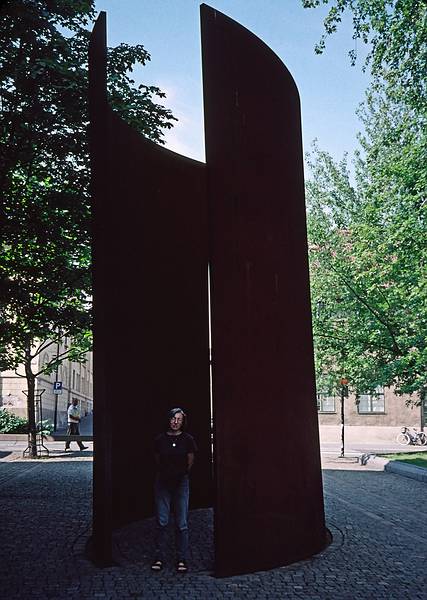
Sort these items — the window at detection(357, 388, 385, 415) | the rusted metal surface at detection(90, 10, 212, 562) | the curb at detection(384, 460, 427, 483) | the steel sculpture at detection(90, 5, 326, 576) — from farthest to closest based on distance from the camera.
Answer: the window at detection(357, 388, 385, 415) < the curb at detection(384, 460, 427, 483) < the rusted metal surface at detection(90, 10, 212, 562) < the steel sculpture at detection(90, 5, 326, 576)

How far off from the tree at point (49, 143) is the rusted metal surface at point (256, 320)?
21.2ft

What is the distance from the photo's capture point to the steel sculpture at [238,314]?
23.0 feet

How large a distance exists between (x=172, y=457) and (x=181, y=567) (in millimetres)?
1079

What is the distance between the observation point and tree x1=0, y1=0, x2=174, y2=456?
44.2 feet

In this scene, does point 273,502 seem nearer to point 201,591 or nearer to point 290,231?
point 201,591

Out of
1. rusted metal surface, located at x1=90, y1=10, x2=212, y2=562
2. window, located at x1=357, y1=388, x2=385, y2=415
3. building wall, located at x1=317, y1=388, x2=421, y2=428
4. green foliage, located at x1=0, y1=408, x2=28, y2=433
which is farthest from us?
window, located at x1=357, y1=388, x2=385, y2=415

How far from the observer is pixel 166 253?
1011 centimetres

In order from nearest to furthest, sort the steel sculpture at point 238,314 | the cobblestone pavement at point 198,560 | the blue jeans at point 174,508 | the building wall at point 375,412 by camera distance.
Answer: the cobblestone pavement at point 198,560 < the blue jeans at point 174,508 < the steel sculpture at point 238,314 < the building wall at point 375,412

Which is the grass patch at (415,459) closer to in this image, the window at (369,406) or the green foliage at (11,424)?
the green foliage at (11,424)

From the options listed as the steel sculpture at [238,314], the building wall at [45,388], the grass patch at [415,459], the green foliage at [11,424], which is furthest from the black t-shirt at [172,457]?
the green foliage at [11,424]

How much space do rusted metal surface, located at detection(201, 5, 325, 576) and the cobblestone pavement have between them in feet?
1.55

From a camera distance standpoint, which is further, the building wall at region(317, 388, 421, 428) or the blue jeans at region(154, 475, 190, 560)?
the building wall at region(317, 388, 421, 428)

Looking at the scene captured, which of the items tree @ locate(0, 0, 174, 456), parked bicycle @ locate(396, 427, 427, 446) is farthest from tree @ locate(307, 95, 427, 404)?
tree @ locate(0, 0, 174, 456)

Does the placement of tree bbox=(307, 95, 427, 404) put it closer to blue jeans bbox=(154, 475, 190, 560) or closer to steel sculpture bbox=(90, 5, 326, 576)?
steel sculpture bbox=(90, 5, 326, 576)
